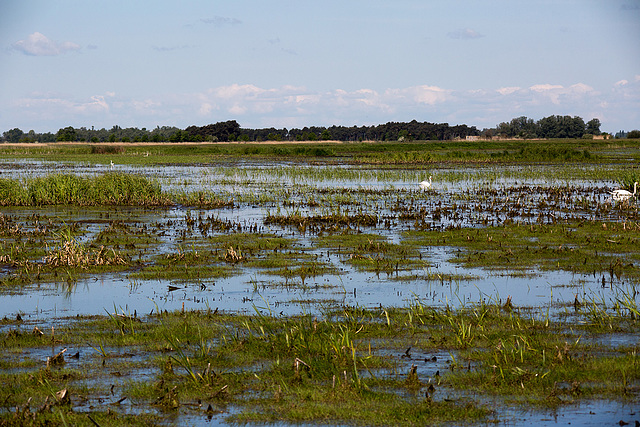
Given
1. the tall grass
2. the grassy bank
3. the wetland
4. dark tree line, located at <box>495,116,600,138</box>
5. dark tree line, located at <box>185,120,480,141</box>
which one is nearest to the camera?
the wetland

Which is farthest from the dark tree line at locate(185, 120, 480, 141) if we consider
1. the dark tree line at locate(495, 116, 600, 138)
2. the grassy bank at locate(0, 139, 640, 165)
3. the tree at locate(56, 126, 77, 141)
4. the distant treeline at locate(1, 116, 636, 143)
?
the grassy bank at locate(0, 139, 640, 165)

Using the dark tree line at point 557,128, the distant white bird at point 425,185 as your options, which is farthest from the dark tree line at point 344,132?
the distant white bird at point 425,185

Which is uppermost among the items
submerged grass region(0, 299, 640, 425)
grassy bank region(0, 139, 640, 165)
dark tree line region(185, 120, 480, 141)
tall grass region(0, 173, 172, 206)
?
dark tree line region(185, 120, 480, 141)

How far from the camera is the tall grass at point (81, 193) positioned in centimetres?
2678

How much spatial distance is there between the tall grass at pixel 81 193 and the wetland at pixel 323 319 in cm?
322

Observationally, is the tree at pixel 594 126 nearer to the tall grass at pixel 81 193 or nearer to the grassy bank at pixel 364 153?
the grassy bank at pixel 364 153

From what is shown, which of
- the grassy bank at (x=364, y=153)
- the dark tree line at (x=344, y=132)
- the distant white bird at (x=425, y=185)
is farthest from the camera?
the dark tree line at (x=344, y=132)

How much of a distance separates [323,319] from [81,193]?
19705 millimetres

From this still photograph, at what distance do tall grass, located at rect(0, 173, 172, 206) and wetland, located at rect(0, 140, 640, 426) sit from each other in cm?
322

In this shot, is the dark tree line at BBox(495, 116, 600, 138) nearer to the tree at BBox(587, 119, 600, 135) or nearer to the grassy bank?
the tree at BBox(587, 119, 600, 135)

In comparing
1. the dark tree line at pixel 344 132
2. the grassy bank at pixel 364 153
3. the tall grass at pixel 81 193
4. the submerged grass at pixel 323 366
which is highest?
the dark tree line at pixel 344 132

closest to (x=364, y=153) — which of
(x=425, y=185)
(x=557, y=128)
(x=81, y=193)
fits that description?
(x=425, y=185)

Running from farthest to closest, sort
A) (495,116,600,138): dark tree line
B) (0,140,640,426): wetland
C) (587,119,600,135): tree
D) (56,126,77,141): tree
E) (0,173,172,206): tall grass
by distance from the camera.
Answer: (587,119,600,135): tree, (495,116,600,138): dark tree line, (56,126,77,141): tree, (0,173,172,206): tall grass, (0,140,640,426): wetland

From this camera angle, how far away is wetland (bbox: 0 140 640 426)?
706cm
